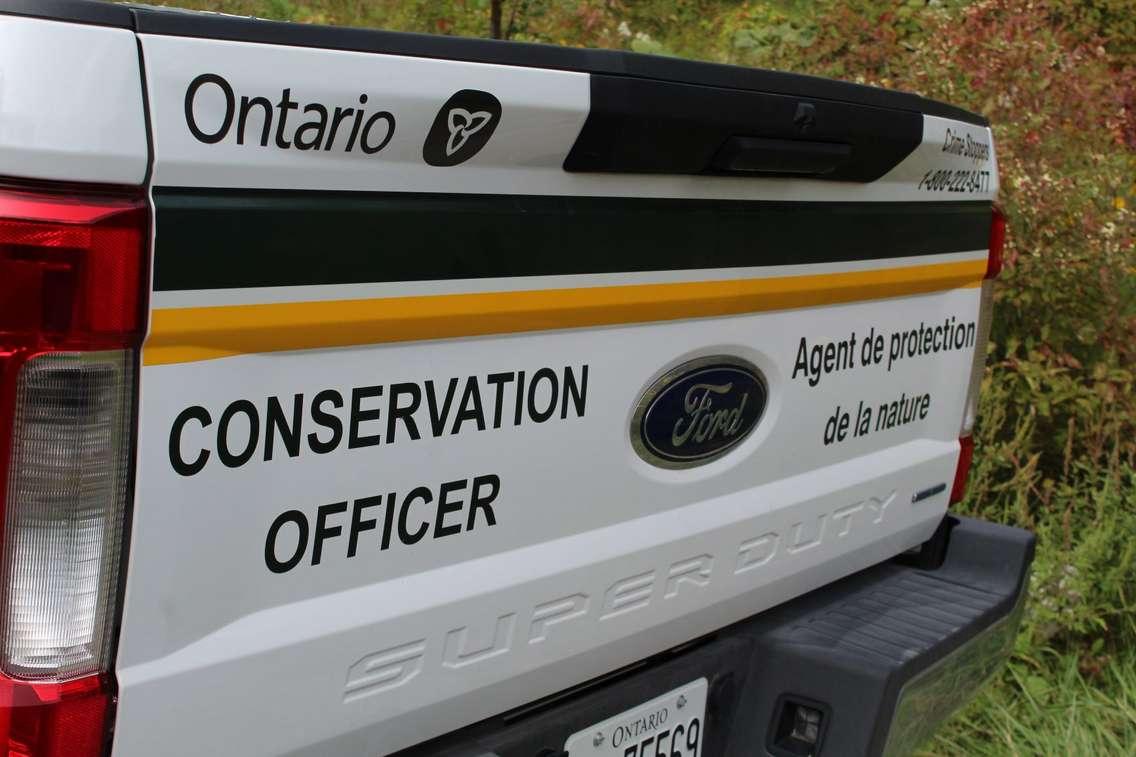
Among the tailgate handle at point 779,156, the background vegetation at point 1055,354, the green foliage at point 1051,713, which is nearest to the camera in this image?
the tailgate handle at point 779,156

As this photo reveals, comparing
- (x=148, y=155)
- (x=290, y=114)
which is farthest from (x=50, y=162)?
(x=290, y=114)

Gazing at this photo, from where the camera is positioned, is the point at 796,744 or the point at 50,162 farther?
the point at 796,744

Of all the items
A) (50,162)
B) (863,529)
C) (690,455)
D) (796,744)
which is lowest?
(796,744)

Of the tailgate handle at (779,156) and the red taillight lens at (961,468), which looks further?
the red taillight lens at (961,468)

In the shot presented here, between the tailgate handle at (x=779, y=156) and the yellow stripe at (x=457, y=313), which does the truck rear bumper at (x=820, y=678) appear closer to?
the yellow stripe at (x=457, y=313)

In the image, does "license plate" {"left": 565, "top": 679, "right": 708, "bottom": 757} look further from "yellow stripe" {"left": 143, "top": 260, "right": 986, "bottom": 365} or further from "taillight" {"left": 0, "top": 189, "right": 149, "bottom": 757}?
"taillight" {"left": 0, "top": 189, "right": 149, "bottom": 757}

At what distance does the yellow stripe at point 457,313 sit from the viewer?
5.25 feet

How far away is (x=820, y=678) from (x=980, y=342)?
98cm

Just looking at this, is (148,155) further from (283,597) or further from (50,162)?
(283,597)

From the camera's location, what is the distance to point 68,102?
4.71ft

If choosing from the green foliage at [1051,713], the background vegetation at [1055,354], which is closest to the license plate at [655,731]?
the green foliage at [1051,713]

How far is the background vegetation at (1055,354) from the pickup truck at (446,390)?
1397 millimetres

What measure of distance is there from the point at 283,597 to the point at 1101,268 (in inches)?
155

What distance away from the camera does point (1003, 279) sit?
4.94 m
